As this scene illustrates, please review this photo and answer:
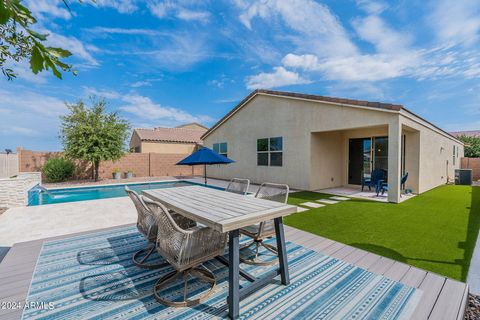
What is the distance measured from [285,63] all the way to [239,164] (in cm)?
673

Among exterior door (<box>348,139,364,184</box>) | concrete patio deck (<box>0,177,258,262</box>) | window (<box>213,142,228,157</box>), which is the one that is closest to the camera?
concrete patio deck (<box>0,177,258,262</box>)

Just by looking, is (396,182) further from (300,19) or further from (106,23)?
(106,23)

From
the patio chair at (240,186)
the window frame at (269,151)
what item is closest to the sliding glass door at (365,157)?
the window frame at (269,151)

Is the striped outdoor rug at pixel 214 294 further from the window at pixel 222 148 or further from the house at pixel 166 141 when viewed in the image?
the house at pixel 166 141

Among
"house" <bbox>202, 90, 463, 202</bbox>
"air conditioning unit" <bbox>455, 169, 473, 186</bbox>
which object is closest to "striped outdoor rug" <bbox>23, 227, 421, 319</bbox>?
"house" <bbox>202, 90, 463, 202</bbox>

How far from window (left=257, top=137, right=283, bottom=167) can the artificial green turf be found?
12.0ft

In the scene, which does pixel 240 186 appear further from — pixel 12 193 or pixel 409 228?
pixel 12 193

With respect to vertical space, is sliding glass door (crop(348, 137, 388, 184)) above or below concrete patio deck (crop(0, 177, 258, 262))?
above

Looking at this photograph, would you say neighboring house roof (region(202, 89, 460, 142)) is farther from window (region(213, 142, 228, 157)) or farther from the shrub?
the shrub

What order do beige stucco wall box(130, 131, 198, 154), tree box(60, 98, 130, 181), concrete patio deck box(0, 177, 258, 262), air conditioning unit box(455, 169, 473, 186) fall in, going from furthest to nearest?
beige stucco wall box(130, 131, 198, 154) → tree box(60, 98, 130, 181) → air conditioning unit box(455, 169, 473, 186) → concrete patio deck box(0, 177, 258, 262)

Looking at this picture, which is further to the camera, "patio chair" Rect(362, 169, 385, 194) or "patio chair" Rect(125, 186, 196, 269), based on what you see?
"patio chair" Rect(362, 169, 385, 194)

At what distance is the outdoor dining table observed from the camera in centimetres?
235

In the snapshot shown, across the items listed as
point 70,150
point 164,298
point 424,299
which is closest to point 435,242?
point 424,299

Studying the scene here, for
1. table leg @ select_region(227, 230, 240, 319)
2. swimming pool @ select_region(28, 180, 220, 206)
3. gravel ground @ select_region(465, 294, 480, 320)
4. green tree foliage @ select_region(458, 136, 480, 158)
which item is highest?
green tree foliage @ select_region(458, 136, 480, 158)
